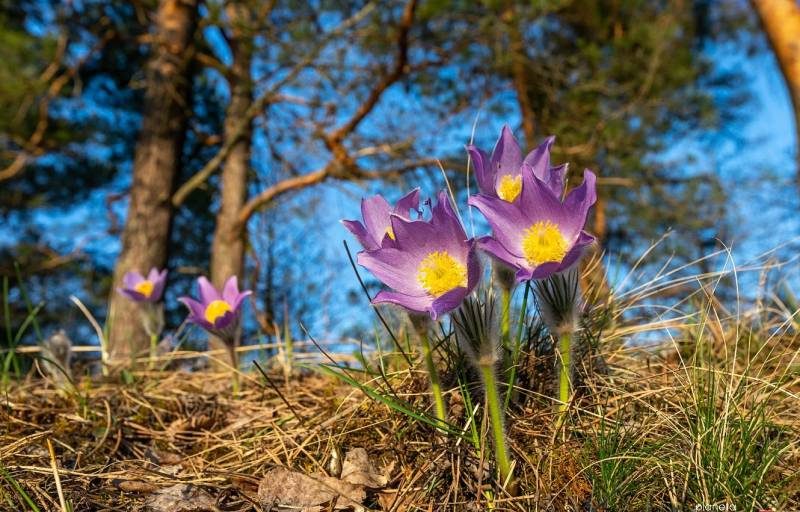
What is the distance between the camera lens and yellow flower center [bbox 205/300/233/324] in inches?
76.5

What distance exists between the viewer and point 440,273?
113 cm

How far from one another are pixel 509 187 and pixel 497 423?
0.47 metres

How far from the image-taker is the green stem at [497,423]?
1.11 meters

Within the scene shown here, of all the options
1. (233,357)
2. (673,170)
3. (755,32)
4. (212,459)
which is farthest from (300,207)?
(755,32)

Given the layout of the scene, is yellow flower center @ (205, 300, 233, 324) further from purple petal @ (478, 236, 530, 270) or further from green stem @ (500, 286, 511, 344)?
purple petal @ (478, 236, 530, 270)

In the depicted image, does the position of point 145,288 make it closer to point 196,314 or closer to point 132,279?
point 132,279

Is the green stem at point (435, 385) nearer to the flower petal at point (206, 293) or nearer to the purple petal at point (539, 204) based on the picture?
the purple petal at point (539, 204)

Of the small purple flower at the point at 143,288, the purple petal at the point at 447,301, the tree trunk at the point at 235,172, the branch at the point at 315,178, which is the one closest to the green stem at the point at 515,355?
the purple petal at the point at 447,301

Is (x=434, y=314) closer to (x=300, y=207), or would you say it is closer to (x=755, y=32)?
(x=300, y=207)

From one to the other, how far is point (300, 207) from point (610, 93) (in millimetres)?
3497

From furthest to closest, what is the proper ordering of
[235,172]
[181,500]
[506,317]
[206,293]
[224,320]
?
[235,172], [206,293], [224,320], [506,317], [181,500]

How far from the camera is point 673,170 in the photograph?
7230 mm

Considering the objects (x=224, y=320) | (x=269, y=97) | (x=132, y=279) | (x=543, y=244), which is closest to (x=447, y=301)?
(x=543, y=244)

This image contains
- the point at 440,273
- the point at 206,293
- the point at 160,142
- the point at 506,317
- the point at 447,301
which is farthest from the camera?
the point at 160,142
